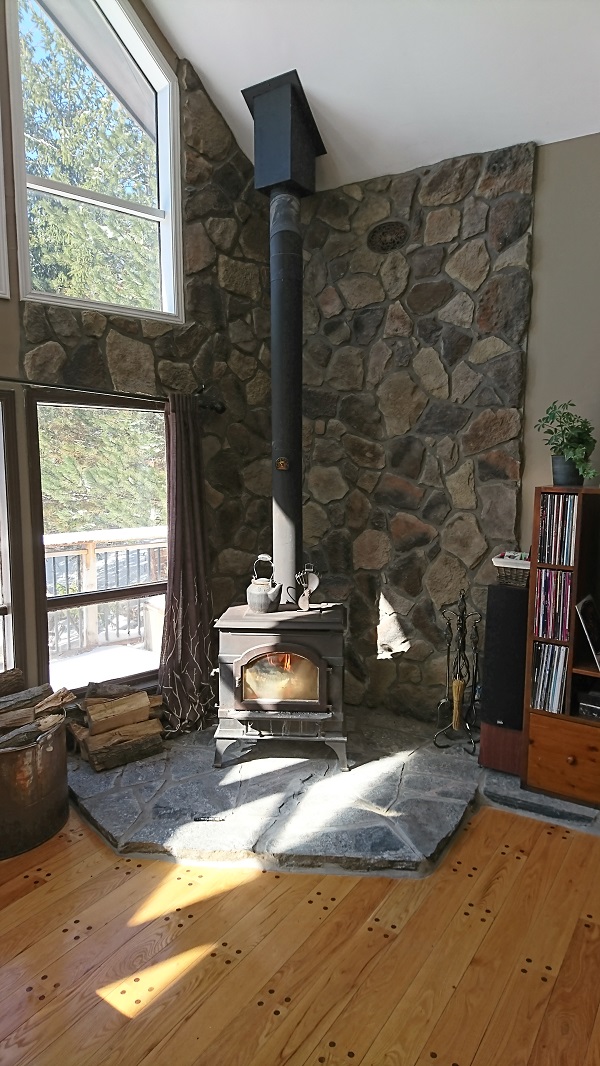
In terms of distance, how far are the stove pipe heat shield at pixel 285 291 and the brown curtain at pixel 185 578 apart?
1.49ft

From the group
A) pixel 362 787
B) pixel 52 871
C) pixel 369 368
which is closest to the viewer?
pixel 52 871

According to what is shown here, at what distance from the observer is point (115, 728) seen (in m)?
3.25

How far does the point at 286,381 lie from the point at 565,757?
7.02 feet

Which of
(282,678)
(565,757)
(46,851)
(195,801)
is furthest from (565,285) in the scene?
(46,851)

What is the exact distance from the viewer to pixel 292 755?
3262mm

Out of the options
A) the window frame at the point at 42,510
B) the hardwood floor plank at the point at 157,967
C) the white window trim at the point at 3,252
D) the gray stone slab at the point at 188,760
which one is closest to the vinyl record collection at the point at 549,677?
the hardwood floor plank at the point at 157,967

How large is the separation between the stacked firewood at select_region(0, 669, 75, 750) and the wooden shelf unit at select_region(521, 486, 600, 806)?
202 cm

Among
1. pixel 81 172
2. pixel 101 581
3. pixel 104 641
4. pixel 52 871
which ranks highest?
pixel 81 172

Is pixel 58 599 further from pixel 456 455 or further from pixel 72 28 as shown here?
pixel 72 28

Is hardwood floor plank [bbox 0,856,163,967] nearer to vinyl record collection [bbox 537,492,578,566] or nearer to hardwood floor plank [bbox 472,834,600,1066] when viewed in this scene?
hardwood floor plank [bbox 472,834,600,1066]

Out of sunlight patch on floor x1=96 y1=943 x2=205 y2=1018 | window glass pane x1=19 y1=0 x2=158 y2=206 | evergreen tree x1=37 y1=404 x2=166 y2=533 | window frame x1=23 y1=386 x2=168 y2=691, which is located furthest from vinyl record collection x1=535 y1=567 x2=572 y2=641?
window glass pane x1=19 y1=0 x2=158 y2=206

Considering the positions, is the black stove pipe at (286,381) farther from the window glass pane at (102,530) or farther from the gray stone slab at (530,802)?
the gray stone slab at (530,802)

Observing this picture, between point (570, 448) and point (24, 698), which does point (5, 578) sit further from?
point (570, 448)

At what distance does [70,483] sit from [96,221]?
1.31 metres
